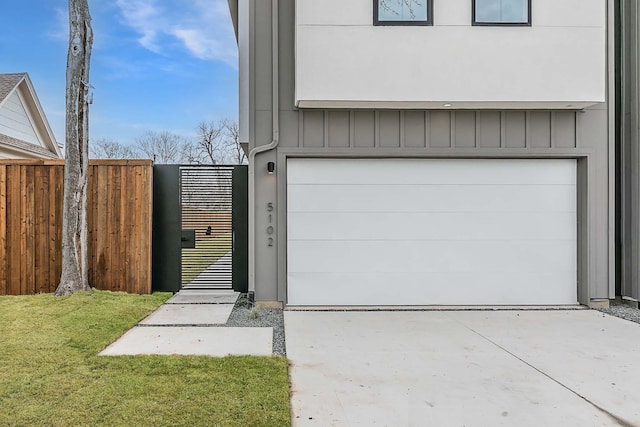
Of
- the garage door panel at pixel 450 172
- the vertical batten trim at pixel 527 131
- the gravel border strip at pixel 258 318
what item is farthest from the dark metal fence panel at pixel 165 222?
the vertical batten trim at pixel 527 131

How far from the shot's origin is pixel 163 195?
6652 mm

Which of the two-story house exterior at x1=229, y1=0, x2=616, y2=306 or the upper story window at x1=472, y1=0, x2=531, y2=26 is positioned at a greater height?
the upper story window at x1=472, y1=0, x2=531, y2=26

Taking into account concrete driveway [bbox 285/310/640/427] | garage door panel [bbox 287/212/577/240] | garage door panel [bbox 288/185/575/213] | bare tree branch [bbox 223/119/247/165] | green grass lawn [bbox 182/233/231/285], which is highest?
bare tree branch [bbox 223/119/247/165]

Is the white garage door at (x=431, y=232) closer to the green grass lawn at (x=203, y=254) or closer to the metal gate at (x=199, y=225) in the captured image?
the metal gate at (x=199, y=225)

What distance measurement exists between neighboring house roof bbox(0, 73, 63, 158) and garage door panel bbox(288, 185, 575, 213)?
9.32 metres

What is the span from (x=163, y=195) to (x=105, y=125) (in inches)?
764

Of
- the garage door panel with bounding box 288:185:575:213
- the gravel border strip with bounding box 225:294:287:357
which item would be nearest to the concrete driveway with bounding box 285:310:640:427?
the gravel border strip with bounding box 225:294:287:357

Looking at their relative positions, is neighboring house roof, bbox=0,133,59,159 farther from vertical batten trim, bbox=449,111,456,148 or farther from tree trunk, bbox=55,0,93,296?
vertical batten trim, bbox=449,111,456,148

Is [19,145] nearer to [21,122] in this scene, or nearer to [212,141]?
[21,122]

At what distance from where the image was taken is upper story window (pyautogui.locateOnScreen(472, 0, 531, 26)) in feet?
18.0

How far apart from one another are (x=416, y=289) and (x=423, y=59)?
10.0 feet

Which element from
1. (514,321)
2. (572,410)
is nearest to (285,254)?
(514,321)

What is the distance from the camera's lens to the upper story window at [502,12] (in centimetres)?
549

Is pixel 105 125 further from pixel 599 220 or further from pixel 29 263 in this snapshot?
pixel 599 220
